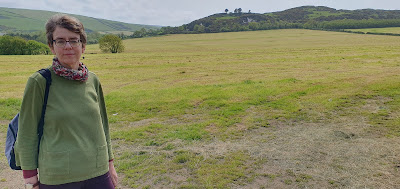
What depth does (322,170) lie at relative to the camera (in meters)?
5.85

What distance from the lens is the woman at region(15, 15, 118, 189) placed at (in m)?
2.43

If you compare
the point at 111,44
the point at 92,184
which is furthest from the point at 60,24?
the point at 111,44

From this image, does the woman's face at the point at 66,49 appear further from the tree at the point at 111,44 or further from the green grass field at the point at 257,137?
the tree at the point at 111,44

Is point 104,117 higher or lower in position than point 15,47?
lower

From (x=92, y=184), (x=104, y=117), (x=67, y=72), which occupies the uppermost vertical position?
(x=67, y=72)

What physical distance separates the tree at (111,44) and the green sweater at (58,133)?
2528 inches

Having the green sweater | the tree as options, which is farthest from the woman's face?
the tree

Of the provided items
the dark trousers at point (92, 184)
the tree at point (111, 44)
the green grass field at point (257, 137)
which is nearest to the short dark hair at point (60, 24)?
the dark trousers at point (92, 184)

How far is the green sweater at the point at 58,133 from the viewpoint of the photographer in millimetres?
2406

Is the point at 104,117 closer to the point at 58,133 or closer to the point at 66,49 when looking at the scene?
the point at 58,133

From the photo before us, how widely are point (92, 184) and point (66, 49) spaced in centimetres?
131

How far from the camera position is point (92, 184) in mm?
2732

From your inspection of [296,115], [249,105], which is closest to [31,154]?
[296,115]

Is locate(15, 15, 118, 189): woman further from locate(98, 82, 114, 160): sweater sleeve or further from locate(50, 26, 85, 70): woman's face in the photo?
locate(98, 82, 114, 160): sweater sleeve
